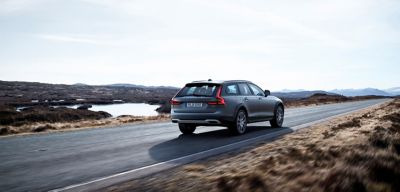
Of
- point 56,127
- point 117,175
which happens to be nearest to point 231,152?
point 117,175

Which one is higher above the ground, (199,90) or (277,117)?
(199,90)

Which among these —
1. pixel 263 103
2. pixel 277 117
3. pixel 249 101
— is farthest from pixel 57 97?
pixel 249 101

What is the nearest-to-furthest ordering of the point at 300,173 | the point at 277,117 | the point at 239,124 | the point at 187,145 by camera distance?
the point at 300,173 < the point at 187,145 < the point at 239,124 < the point at 277,117

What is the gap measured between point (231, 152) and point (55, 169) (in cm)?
368

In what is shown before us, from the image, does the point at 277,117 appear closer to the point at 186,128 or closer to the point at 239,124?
the point at 239,124

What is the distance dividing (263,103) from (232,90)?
1.94 metres

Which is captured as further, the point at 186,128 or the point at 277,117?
the point at 277,117

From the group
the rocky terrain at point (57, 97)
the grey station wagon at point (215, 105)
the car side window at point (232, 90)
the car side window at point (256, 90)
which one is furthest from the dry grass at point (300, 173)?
the rocky terrain at point (57, 97)

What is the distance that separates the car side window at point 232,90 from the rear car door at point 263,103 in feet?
3.72

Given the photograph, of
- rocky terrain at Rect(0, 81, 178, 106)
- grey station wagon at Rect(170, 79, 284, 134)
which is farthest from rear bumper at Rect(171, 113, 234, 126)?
rocky terrain at Rect(0, 81, 178, 106)

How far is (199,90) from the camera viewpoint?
12758 mm

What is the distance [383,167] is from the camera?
5.17 meters

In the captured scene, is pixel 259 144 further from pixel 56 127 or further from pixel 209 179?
pixel 56 127

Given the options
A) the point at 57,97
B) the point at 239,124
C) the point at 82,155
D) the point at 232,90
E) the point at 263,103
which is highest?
the point at 232,90
